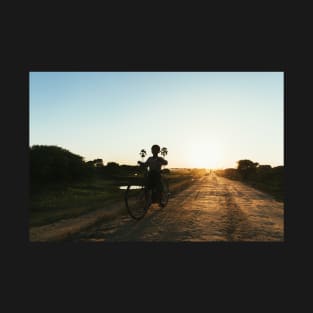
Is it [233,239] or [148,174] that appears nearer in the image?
[233,239]

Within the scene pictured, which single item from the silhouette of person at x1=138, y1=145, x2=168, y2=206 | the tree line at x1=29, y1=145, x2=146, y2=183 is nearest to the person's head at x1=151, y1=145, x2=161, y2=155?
the silhouette of person at x1=138, y1=145, x2=168, y2=206

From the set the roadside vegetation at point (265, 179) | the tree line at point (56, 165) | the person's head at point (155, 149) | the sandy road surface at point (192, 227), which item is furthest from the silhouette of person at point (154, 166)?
the tree line at point (56, 165)

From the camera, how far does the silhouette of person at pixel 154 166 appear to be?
41.4ft

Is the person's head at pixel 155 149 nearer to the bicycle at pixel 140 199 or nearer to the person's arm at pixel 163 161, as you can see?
the person's arm at pixel 163 161

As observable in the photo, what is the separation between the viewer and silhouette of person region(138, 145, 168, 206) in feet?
41.4

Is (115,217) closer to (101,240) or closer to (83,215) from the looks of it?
(83,215)

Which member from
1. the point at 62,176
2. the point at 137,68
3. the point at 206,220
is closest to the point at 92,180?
the point at 62,176

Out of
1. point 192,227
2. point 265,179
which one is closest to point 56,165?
point 192,227

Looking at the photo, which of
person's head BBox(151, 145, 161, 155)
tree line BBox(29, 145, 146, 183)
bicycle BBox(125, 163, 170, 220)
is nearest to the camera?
bicycle BBox(125, 163, 170, 220)

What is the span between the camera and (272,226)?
449 inches

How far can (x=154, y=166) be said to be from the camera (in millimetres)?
12766

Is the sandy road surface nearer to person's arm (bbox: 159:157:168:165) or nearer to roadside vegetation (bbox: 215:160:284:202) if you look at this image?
person's arm (bbox: 159:157:168:165)

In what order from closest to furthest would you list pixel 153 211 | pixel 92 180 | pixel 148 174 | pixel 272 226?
pixel 272 226 < pixel 148 174 < pixel 153 211 < pixel 92 180

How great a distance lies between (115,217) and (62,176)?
2933 cm
